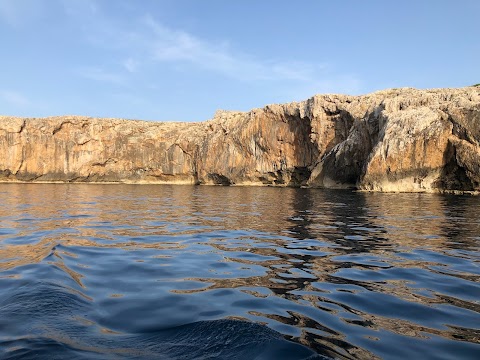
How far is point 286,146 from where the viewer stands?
58.0 m

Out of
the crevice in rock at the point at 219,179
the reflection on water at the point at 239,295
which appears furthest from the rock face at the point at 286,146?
the reflection on water at the point at 239,295

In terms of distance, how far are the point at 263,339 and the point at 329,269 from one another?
3625 millimetres

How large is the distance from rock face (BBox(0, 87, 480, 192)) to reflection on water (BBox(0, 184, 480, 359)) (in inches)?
1024

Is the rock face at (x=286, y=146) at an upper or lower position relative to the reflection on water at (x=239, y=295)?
upper

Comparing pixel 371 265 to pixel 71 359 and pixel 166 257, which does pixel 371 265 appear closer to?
pixel 166 257

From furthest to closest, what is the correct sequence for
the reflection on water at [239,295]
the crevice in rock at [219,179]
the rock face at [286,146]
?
the crevice in rock at [219,179], the rock face at [286,146], the reflection on water at [239,295]

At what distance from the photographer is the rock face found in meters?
34.4

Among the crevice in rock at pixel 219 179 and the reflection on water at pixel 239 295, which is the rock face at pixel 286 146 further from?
the reflection on water at pixel 239 295

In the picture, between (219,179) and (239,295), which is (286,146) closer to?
(219,179)

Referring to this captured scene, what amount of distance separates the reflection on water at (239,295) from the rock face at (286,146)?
26.0 meters

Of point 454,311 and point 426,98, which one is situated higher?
point 426,98

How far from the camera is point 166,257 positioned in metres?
8.19

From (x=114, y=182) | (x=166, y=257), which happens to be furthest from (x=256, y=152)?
(x=166, y=257)

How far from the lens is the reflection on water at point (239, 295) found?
3.74 meters
